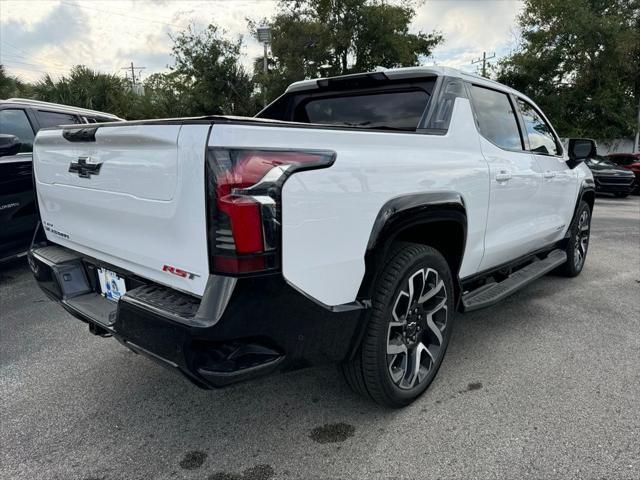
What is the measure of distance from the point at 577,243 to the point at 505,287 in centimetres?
231

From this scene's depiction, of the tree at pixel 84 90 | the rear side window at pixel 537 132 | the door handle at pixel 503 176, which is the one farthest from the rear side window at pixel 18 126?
the tree at pixel 84 90

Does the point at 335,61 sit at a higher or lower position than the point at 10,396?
higher

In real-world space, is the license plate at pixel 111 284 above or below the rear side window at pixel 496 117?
below

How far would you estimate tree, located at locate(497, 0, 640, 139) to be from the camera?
2147 centimetres

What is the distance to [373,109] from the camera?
3.31 meters

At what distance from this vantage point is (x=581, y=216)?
16.5 ft

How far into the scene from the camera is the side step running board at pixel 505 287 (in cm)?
301

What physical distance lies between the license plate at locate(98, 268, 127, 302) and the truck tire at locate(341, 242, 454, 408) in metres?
1.16

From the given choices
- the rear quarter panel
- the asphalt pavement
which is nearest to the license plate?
the asphalt pavement

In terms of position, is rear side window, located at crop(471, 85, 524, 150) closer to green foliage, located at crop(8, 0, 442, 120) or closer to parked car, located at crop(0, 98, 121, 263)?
parked car, located at crop(0, 98, 121, 263)

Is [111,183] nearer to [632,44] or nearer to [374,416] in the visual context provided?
[374,416]

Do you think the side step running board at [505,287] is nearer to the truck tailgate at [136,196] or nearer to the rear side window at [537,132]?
the rear side window at [537,132]

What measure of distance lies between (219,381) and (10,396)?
6.03ft

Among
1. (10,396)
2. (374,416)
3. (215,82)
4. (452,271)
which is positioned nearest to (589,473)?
(374,416)
